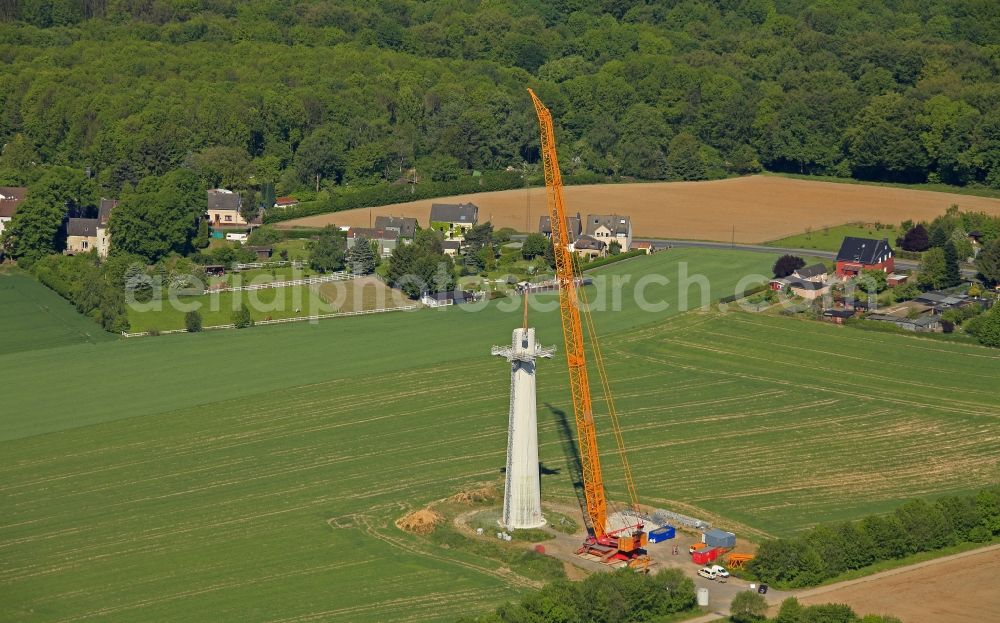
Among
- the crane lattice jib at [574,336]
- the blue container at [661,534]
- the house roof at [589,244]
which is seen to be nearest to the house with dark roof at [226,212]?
the house roof at [589,244]

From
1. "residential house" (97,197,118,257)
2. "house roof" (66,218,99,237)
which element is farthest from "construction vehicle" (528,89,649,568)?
"house roof" (66,218,99,237)

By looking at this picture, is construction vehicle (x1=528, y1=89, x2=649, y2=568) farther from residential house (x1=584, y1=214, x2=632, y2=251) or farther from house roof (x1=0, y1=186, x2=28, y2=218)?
house roof (x1=0, y1=186, x2=28, y2=218)

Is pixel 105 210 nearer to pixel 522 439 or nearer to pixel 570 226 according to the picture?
pixel 570 226

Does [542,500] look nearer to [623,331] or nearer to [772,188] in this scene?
[623,331]

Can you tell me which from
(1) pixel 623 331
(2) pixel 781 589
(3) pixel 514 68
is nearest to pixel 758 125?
(3) pixel 514 68

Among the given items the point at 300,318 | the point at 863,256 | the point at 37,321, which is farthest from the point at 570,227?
the point at 37,321

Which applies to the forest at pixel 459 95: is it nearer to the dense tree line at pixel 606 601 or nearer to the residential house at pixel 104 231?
the residential house at pixel 104 231
